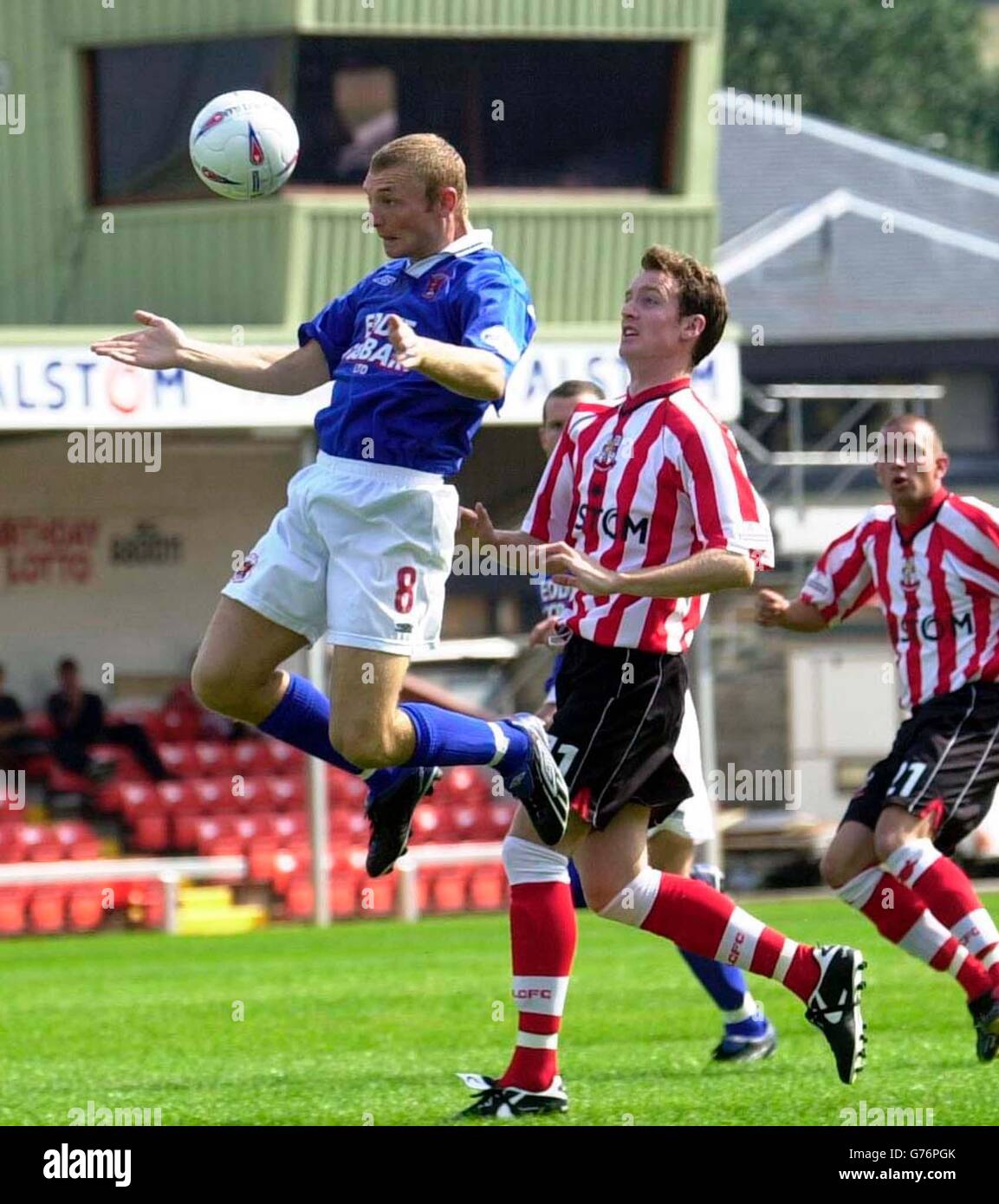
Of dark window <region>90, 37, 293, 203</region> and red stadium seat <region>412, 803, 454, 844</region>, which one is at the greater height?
dark window <region>90, 37, 293, 203</region>

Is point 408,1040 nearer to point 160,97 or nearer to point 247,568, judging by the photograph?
point 247,568

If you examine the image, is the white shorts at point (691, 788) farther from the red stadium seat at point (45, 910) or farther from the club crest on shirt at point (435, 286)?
the red stadium seat at point (45, 910)

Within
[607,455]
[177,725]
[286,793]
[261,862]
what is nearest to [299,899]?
[261,862]

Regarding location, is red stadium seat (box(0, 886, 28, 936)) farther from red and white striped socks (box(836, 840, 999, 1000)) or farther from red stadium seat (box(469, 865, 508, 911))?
red and white striped socks (box(836, 840, 999, 1000))

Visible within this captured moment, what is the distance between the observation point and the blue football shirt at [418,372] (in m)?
6.41

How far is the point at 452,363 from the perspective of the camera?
593 centimetres

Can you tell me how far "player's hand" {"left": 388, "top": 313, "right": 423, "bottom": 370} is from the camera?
5.74 metres

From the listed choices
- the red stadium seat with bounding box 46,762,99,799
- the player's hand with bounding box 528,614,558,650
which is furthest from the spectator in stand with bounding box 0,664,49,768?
the player's hand with bounding box 528,614,558,650

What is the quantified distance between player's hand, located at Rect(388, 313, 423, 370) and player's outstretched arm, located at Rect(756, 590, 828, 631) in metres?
2.43

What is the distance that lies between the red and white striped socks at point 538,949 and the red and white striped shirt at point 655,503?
628 millimetres

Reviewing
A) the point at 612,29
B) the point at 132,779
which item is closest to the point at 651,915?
the point at 132,779

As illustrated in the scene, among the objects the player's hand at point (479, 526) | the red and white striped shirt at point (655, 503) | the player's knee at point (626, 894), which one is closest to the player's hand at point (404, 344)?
the red and white striped shirt at point (655, 503)

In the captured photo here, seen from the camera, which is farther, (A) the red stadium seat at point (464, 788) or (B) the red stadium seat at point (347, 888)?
(A) the red stadium seat at point (464, 788)

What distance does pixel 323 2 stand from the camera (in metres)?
20.0
